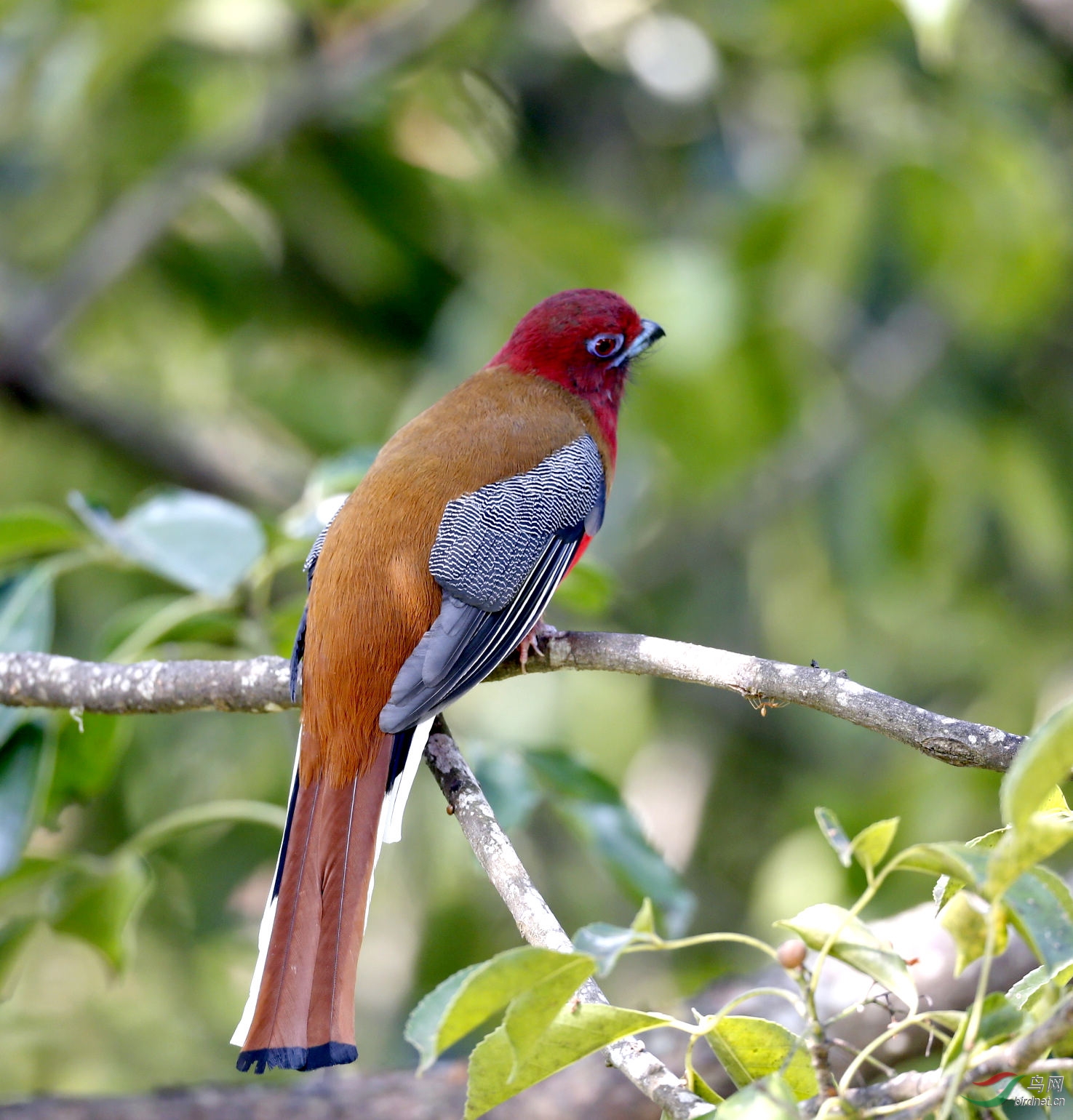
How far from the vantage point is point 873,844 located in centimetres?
146

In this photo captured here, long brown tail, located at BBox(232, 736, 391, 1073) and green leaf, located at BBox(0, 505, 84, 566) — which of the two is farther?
green leaf, located at BBox(0, 505, 84, 566)

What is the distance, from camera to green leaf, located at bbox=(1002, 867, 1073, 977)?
4.62 ft

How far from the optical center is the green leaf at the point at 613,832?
3.15 meters

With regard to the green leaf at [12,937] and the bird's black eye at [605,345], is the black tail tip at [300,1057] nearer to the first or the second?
the green leaf at [12,937]

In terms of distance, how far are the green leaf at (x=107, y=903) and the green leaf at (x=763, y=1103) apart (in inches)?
75.7

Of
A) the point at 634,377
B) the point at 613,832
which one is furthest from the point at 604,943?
the point at 634,377

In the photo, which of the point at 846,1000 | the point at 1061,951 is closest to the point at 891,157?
the point at 846,1000

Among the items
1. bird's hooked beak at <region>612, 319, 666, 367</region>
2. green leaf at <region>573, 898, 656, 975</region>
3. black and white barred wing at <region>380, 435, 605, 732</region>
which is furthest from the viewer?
bird's hooked beak at <region>612, 319, 666, 367</region>

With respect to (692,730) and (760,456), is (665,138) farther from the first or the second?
(692,730)

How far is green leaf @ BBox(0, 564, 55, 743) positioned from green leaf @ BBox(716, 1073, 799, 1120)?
2.04m

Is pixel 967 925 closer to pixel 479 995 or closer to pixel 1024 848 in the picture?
pixel 1024 848

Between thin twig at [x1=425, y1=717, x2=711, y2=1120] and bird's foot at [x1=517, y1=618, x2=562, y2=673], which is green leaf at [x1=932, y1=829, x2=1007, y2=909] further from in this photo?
bird's foot at [x1=517, y1=618, x2=562, y2=673]

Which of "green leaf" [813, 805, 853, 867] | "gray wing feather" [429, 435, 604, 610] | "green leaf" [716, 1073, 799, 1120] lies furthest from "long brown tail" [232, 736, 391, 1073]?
"green leaf" [813, 805, 853, 867]

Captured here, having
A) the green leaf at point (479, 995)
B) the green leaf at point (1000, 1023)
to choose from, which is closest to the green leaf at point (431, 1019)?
the green leaf at point (479, 995)
